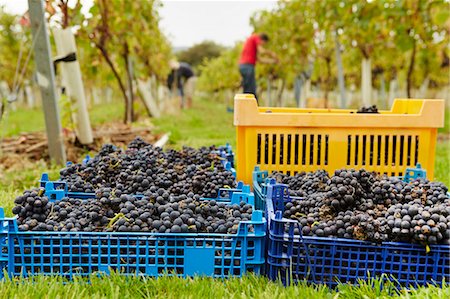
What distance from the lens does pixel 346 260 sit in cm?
221

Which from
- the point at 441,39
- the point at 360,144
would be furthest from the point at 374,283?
the point at 441,39

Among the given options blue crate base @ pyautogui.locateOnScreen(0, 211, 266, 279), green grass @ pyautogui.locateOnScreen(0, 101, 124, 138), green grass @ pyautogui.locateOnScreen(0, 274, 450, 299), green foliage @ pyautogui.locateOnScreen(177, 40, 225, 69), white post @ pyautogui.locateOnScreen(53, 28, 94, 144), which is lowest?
green grass @ pyautogui.locateOnScreen(0, 101, 124, 138)

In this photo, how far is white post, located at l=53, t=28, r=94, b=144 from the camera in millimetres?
6559

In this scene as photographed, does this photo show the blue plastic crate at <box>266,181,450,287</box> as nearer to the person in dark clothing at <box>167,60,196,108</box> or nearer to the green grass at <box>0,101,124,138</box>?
the green grass at <box>0,101,124,138</box>

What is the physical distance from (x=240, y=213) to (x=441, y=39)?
43.6 ft

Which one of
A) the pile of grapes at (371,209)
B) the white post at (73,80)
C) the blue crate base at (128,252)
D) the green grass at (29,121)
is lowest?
the green grass at (29,121)

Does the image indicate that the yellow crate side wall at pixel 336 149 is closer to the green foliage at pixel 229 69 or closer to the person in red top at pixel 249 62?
the person in red top at pixel 249 62

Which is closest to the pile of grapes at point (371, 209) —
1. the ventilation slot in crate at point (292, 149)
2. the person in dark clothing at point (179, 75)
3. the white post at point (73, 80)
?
the ventilation slot in crate at point (292, 149)

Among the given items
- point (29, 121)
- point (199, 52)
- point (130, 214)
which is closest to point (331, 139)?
point (130, 214)

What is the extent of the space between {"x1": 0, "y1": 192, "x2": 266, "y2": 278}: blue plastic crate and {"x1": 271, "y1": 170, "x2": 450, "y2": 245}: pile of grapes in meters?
0.30

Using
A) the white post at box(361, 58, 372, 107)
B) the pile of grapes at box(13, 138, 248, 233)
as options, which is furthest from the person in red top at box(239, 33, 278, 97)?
the pile of grapes at box(13, 138, 248, 233)

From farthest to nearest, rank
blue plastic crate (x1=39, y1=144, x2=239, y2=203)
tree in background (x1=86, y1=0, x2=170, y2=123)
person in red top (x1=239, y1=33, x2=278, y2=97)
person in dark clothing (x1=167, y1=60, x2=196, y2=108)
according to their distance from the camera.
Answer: person in dark clothing (x1=167, y1=60, x2=196, y2=108) < person in red top (x1=239, y1=33, x2=278, y2=97) < tree in background (x1=86, y1=0, x2=170, y2=123) < blue plastic crate (x1=39, y1=144, x2=239, y2=203)

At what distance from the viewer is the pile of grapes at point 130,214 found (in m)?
2.28

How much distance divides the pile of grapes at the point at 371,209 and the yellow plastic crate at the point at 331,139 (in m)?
0.66
